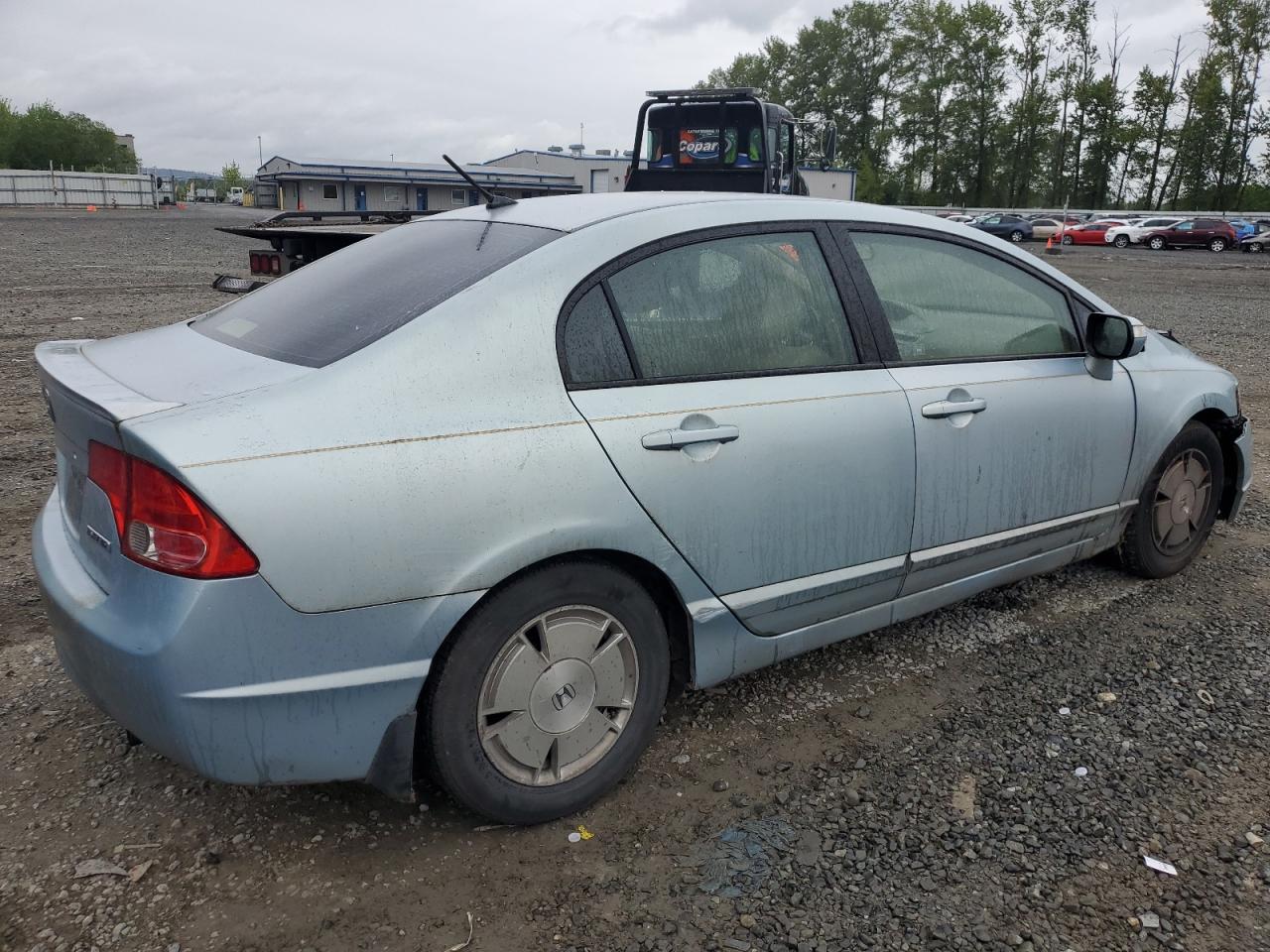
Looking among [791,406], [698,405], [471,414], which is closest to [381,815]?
[471,414]

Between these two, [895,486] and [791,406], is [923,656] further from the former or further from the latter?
[791,406]

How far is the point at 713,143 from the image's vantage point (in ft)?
46.1

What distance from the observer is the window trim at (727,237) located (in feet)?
8.41

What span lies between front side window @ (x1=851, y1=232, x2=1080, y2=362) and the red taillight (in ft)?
6.87

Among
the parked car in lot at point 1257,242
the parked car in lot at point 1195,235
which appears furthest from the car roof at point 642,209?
the parked car in lot at point 1195,235

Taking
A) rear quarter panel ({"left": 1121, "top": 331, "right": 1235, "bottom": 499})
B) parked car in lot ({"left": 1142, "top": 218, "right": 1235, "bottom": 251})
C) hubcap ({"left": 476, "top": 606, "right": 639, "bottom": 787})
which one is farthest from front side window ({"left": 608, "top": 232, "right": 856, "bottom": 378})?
parked car in lot ({"left": 1142, "top": 218, "right": 1235, "bottom": 251})

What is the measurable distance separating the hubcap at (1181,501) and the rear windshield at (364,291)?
9.45 feet

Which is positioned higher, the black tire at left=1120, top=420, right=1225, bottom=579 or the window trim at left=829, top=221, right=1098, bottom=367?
the window trim at left=829, top=221, right=1098, bottom=367

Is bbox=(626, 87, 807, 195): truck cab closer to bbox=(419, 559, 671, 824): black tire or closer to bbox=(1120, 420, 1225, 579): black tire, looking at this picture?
bbox=(1120, 420, 1225, 579): black tire

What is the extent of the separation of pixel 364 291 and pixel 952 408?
181 centimetres

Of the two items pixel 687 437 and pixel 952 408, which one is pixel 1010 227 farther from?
pixel 687 437

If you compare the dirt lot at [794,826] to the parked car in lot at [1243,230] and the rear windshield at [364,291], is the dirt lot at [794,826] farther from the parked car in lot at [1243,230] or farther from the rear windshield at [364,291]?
the parked car in lot at [1243,230]

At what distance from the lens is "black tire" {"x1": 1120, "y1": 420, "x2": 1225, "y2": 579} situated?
13.3 ft

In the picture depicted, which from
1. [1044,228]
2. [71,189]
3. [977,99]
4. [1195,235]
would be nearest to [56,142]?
[71,189]
